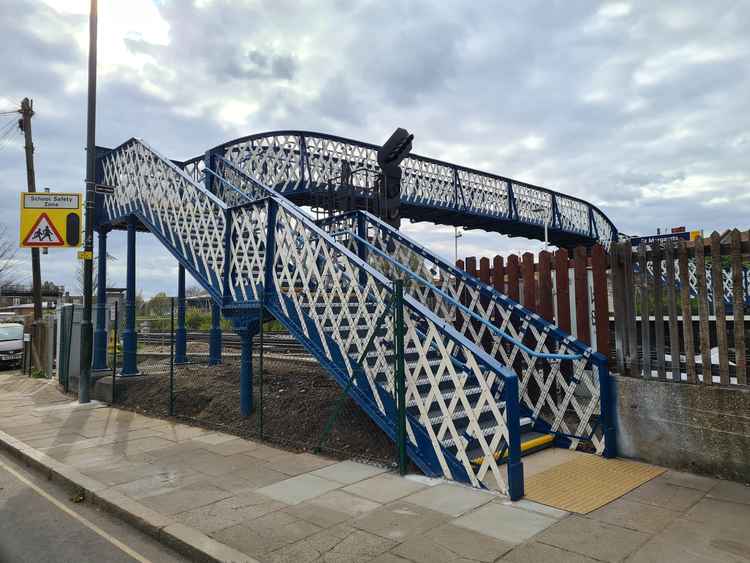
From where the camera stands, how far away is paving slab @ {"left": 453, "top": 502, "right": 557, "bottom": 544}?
4078 mm

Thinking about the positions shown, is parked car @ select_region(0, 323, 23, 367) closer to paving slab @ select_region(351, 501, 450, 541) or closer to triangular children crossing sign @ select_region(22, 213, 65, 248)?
triangular children crossing sign @ select_region(22, 213, 65, 248)

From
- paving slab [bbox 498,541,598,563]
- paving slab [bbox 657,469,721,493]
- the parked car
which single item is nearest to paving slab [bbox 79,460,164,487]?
paving slab [bbox 498,541,598,563]

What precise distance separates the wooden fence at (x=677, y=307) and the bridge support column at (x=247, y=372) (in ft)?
17.4

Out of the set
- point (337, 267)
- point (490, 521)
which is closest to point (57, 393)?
point (337, 267)

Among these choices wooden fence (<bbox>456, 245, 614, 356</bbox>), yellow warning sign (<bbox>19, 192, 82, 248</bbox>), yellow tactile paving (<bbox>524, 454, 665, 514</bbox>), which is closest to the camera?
yellow tactile paving (<bbox>524, 454, 665, 514</bbox>)

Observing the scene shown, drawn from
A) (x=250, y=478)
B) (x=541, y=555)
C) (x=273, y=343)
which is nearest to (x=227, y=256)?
(x=250, y=478)

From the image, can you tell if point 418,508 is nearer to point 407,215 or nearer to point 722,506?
point 722,506

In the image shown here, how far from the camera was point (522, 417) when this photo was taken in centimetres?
690

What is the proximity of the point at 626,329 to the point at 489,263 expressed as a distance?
2.58 m

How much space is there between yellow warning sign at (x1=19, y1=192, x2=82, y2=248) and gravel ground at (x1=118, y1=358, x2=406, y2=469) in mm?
3417

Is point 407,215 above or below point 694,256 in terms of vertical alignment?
above

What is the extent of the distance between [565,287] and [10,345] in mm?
21354

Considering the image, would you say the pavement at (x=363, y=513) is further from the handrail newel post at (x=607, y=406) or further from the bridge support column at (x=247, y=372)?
the bridge support column at (x=247, y=372)

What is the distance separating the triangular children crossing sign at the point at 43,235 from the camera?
10.8m
